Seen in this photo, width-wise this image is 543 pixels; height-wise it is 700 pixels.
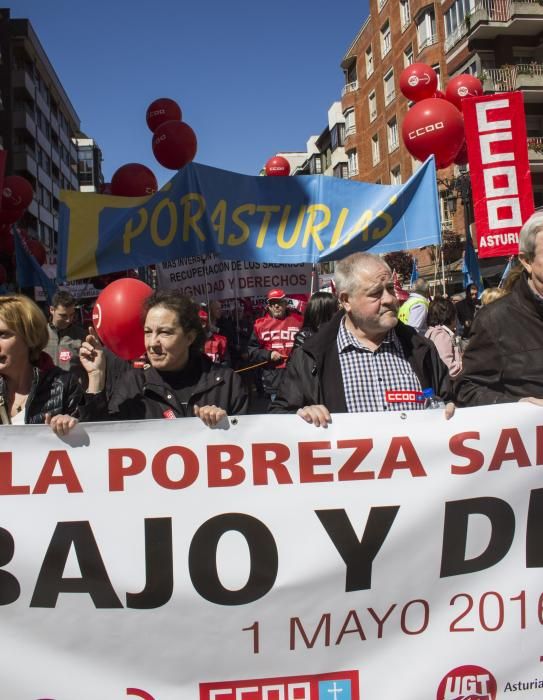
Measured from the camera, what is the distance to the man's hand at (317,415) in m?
2.39

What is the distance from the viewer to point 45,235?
181 feet

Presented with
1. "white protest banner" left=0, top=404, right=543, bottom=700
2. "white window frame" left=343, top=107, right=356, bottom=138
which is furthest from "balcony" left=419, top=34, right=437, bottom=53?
"white protest banner" left=0, top=404, right=543, bottom=700

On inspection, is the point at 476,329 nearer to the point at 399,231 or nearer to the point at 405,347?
the point at 405,347

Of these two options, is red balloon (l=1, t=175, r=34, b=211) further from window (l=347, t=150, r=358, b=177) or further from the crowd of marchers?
window (l=347, t=150, r=358, b=177)

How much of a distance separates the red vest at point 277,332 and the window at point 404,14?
30107 millimetres

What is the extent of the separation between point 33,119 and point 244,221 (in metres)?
49.8

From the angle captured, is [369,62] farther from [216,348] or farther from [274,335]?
[216,348]

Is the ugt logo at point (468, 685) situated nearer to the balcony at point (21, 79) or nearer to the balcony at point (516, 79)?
the balcony at point (516, 79)

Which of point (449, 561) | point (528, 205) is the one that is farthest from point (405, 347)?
point (528, 205)

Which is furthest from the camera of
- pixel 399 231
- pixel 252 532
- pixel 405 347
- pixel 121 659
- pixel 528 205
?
pixel 399 231

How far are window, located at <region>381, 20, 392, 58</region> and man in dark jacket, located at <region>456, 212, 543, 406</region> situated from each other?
36.2 meters

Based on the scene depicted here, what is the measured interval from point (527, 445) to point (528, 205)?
3.65 meters

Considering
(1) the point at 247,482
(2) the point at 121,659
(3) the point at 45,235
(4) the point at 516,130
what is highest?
(3) the point at 45,235

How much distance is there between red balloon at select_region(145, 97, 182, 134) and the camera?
9.99 meters
